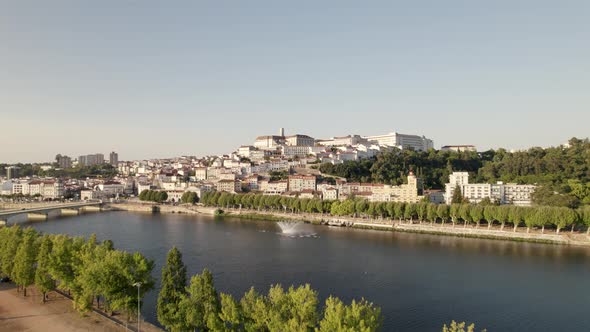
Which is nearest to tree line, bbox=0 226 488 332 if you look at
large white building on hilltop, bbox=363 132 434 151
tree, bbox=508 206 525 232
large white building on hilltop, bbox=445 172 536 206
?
tree, bbox=508 206 525 232

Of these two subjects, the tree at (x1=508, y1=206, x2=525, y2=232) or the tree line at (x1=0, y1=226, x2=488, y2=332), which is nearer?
the tree line at (x1=0, y1=226, x2=488, y2=332)


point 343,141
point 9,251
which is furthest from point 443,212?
point 343,141

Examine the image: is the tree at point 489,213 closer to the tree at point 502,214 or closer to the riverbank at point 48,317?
the tree at point 502,214

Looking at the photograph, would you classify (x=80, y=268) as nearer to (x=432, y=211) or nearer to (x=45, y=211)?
(x=432, y=211)

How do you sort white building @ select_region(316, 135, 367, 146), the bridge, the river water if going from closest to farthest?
the river water
the bridge
white building @ select_region(316, 135, 367, 146)

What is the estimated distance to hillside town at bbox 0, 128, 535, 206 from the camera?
37812 millimetres

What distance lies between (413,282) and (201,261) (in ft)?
29.0

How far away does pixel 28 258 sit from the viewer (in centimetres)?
1271

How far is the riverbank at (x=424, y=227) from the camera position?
2392 cm

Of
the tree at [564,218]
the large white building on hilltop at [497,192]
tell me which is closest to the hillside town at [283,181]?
the large white building on hilltop at [497,192]

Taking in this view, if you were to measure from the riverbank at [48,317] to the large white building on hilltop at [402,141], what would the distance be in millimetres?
62061

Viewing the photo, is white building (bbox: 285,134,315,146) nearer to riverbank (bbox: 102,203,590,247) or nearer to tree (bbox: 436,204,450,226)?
riverbank (bbox: 102,203,590,247)

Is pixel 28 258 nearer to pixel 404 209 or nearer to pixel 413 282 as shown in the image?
pixel 413 282

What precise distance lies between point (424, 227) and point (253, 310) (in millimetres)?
22093
